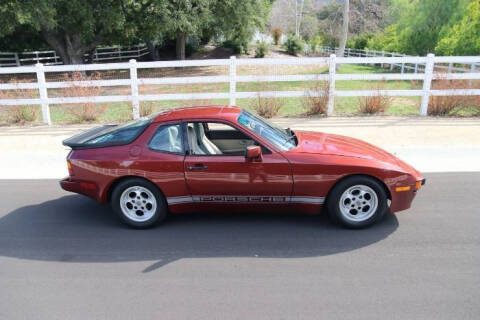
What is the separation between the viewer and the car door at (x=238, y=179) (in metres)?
4.80

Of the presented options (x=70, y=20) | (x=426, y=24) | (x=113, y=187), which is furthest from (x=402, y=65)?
(x=113, y=187)

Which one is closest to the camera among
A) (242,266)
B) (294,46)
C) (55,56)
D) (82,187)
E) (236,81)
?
(242,266)

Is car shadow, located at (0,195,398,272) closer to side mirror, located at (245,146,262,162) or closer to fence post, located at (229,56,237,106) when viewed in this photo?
side mirror, located at (245,146,262,162)

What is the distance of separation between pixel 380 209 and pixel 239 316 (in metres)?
2.27

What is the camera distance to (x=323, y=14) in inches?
2936

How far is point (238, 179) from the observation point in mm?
4848

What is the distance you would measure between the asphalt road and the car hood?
32.9 inches

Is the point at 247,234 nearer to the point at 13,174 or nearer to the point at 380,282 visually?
the point at 380,282

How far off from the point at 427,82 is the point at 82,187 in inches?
378

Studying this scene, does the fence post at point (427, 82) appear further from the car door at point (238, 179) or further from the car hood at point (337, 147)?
the car door at point (238, 179)

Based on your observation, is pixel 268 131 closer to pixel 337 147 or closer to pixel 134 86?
pixel 337 147

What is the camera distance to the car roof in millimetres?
5164

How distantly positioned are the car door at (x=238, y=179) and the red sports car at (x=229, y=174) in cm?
1

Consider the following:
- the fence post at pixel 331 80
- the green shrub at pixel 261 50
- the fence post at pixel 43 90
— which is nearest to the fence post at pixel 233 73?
the fence post at pixel 331 80
